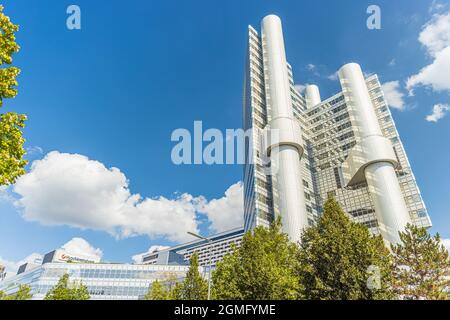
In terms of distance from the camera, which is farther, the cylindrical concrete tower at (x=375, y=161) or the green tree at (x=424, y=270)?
the cylindrical concrete tower at (x=375, y=161)

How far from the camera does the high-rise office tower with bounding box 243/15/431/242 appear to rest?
222ft

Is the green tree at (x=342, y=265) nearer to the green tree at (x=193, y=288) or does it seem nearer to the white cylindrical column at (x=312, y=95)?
the green tree at (x=193, y=288)

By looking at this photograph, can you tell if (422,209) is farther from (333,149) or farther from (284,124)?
(284,124)

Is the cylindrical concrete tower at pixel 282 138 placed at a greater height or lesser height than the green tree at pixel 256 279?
greater

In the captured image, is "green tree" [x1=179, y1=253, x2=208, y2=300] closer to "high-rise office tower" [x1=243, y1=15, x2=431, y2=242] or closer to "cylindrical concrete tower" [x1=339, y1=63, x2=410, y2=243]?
"high-rise office tower" [x1=243, y1=15, x2=431, y2=242]

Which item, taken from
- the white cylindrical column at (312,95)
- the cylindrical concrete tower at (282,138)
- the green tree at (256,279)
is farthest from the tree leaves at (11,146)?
the white cylindrical column at (312,95)

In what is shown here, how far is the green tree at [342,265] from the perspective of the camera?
15.9m

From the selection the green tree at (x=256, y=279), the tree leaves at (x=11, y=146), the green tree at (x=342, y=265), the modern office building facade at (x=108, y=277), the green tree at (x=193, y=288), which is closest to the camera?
the tree leaves at (x=11, y=146)

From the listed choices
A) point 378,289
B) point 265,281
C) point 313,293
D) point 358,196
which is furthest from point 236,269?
point 358,196

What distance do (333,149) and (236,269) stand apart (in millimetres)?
79082

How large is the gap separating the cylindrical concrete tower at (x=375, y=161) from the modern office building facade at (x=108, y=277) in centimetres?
5876

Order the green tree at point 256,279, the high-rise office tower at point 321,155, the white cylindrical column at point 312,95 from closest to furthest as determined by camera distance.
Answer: the green tree at point 256,279 → the high-rise office tower at point 321,155 → the white cylindrical column at point 312,95

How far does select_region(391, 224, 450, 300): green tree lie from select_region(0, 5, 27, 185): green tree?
30941mm

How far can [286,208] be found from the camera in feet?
214
